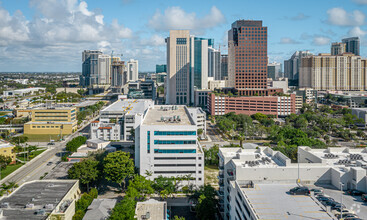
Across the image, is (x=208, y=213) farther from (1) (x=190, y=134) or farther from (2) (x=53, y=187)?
(2) (x=53, y=187)

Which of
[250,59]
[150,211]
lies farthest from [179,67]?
[150,211]

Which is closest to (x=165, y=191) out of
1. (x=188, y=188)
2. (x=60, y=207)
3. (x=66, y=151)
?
(x=188, y=188)

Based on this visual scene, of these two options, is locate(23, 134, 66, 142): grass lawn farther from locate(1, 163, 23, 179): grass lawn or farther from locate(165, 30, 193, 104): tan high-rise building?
locate(165, 30, 193, 104): tan high-rise building

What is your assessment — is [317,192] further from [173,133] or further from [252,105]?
[252,105]

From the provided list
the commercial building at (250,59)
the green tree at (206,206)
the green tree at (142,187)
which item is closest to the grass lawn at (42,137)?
the green tree at (142,187)

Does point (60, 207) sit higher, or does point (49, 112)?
point (49, 112)

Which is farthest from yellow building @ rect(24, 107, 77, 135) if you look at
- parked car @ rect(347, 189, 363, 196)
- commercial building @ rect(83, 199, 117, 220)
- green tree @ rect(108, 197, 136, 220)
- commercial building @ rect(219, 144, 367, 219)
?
parked car @ rect(347, 189, 363, 196)
